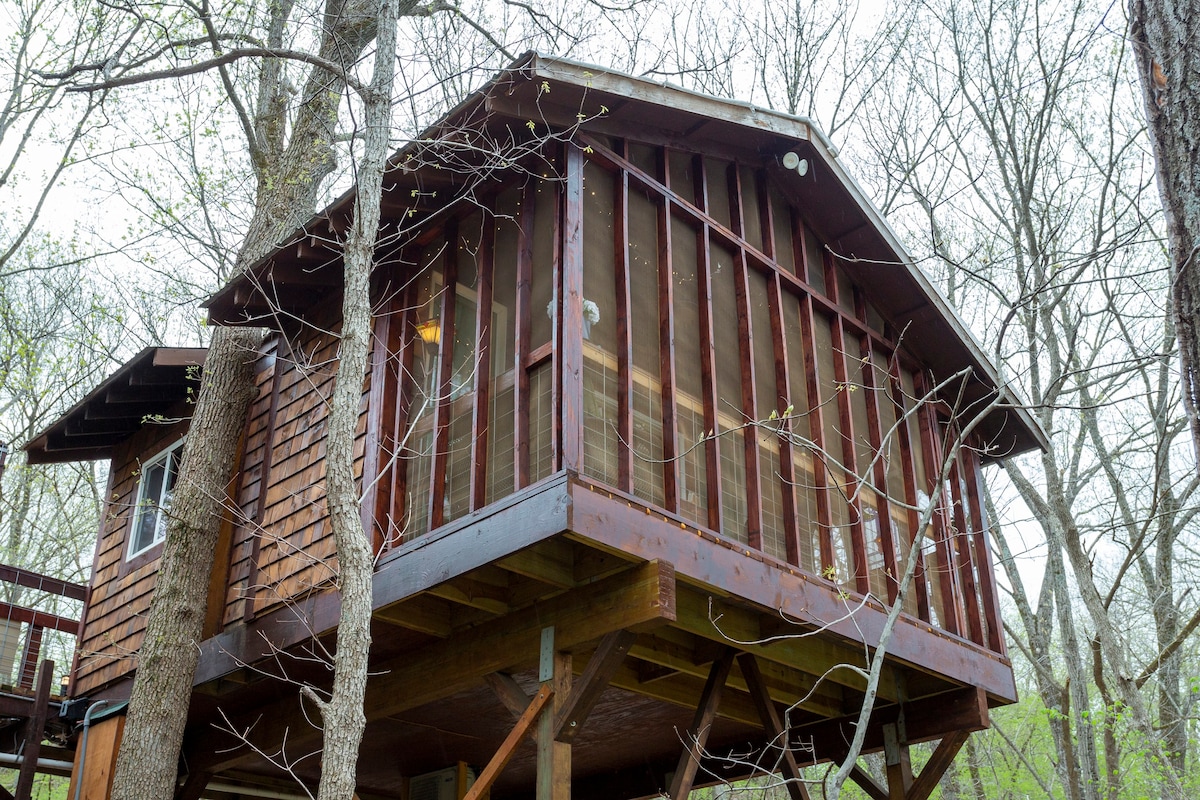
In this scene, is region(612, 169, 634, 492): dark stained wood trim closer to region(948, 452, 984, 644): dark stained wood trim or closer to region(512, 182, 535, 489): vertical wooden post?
region(512, 182, 535, 489): vertical wooden post

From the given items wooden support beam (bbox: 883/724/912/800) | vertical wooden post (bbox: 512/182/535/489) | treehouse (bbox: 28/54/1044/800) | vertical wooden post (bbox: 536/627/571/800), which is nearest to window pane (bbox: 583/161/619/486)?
treehouse (bbox: 28/54/1044/800)

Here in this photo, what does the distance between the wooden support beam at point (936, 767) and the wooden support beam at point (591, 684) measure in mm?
3264

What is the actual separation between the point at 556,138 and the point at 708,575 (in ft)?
9.76

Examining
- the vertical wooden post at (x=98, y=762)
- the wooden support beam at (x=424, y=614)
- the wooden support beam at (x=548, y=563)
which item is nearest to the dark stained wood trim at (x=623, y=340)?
the wooden support beam at (x=548, y=563)

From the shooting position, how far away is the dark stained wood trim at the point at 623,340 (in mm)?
6512

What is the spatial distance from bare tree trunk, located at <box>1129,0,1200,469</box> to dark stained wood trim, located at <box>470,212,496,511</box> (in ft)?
14.5

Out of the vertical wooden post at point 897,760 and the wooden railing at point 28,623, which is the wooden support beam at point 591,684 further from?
the wooden railing at point 28,623

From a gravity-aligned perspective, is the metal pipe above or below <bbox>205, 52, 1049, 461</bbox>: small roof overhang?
below

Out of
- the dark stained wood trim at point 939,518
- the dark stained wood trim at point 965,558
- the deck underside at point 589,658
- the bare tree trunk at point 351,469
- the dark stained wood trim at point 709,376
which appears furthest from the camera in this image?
the dark stained wood trim at point 965,558

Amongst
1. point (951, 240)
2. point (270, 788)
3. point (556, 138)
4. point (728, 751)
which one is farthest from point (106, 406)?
point (951, 240)

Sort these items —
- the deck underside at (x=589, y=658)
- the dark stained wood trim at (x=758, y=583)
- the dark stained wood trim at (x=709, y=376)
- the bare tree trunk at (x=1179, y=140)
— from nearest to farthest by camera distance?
the bare tree trunk at (x=1179, y=140), the dark stained wood trim at (x=758, y=583), the deck underside at (x=589, y=658), the dark stained wood trim at (x=709, y=376)

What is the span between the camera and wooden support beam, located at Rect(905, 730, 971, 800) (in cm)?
821

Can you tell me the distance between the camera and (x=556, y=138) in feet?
23.2

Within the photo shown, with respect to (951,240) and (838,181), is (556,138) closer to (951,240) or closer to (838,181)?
(838,181)
